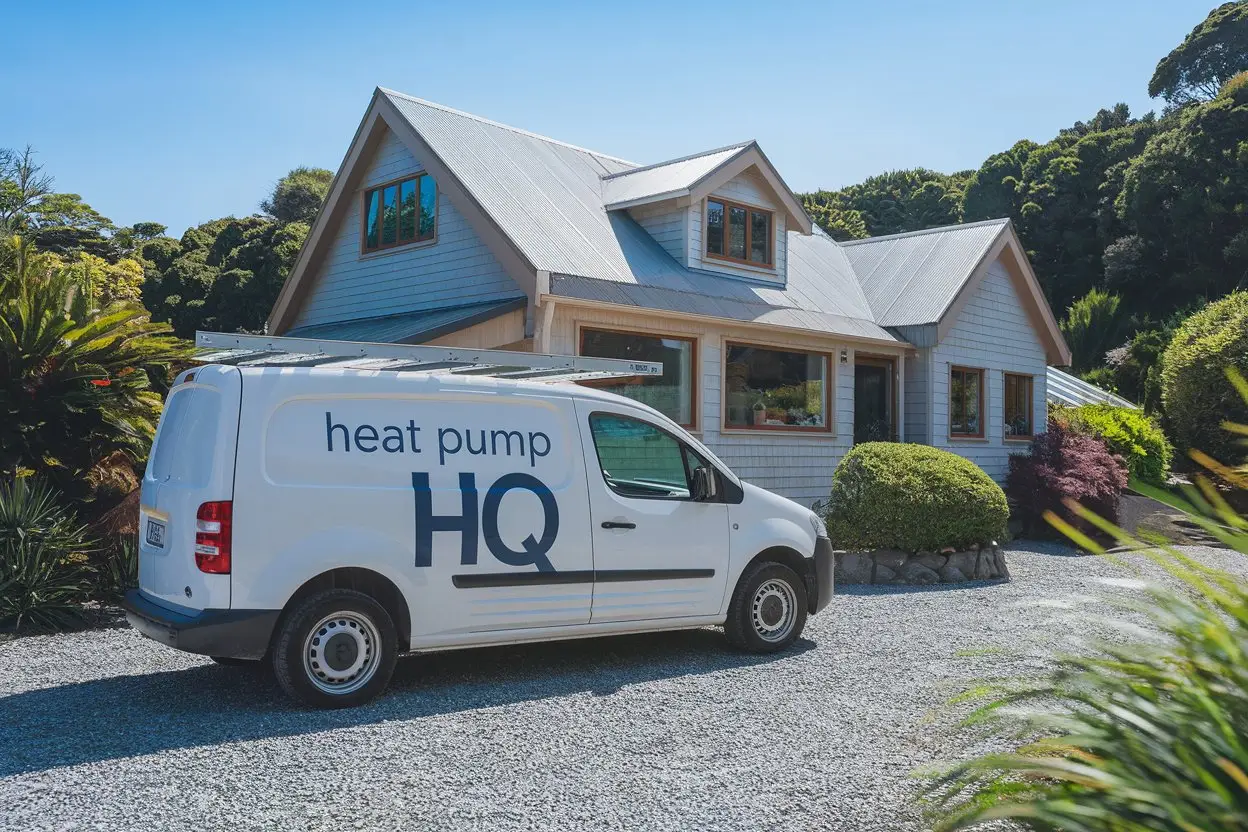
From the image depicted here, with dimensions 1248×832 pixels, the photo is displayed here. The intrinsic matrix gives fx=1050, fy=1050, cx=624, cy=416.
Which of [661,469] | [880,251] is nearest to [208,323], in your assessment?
[880,251]

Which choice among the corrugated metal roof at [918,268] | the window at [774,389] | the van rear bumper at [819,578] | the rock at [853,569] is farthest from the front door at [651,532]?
the corrugated metal roof at [918,268]

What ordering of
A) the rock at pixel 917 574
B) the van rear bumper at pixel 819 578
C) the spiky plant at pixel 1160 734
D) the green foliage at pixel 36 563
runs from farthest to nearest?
the rock at pixel 917 574, the green foliage at pixel 36 563, the van rear bumper at pixel 819 578, the spiky plant at pixel 1160 734

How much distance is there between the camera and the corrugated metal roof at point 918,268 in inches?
733

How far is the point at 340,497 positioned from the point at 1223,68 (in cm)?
6294

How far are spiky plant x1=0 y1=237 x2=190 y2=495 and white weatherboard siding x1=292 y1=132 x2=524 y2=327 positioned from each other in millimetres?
5136

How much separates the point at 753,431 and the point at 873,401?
14.5 feet

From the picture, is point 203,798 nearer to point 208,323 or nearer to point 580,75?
point 580,75

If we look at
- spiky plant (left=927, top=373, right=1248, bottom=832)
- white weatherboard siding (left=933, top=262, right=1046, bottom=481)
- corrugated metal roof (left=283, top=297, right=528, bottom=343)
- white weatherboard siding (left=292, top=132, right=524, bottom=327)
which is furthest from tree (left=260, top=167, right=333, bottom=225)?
spiky plant (left=927, top=373, right=1248, bottom=832)

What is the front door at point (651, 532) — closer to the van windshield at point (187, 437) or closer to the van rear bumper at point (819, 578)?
the van rear bumper at point (819, 578)

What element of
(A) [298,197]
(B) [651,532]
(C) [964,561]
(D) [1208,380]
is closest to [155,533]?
(B) [651,532]

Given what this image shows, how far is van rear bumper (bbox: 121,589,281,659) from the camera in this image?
595 centimetres

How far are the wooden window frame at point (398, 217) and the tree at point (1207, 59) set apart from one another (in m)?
53.3

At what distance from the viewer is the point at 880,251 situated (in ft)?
71.0

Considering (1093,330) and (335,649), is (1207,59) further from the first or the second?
(335,649)
